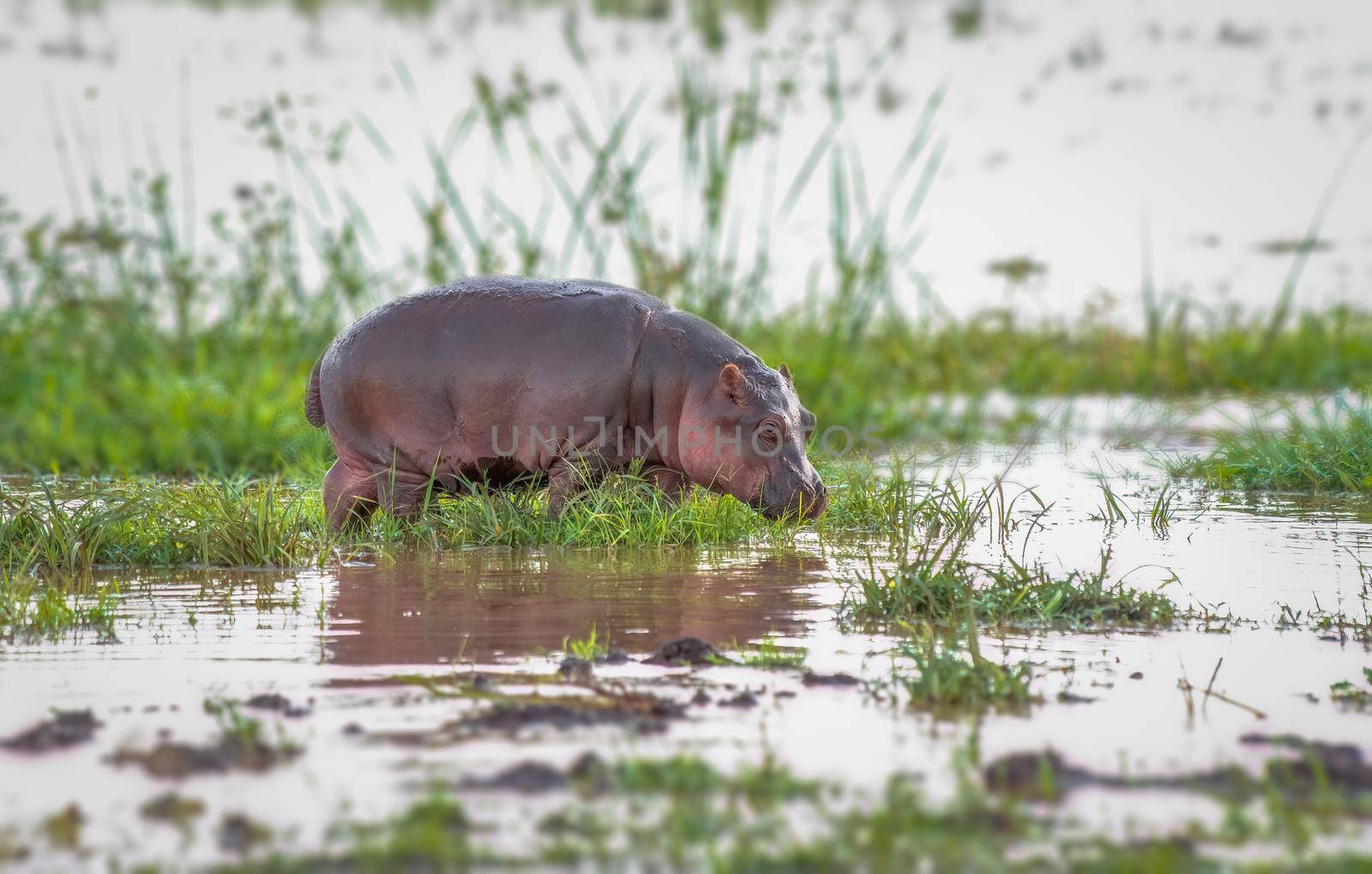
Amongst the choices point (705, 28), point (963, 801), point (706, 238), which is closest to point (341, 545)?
point (963, 801)

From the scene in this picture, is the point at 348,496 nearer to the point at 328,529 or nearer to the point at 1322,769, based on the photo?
the point at 328,529

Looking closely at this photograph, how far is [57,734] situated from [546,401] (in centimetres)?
311

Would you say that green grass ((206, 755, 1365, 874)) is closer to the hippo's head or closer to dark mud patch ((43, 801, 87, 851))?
dark mud patch ((43, 801, 87, 851))

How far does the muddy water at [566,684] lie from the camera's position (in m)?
2.88

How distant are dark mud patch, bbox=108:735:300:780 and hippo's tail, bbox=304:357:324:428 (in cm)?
356

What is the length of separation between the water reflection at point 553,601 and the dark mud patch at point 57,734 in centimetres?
77

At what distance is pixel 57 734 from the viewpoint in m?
3.18

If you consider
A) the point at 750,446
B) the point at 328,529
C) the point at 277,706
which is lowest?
the point at 277,706

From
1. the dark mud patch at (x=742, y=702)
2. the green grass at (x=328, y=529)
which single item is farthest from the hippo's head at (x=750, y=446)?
the dark mud patch at (x=742, y=702)

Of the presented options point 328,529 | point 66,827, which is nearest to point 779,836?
point 66,827

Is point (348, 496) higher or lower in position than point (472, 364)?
lower

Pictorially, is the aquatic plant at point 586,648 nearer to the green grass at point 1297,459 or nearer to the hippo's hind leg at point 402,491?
the hippo's hind leg at point 402,491

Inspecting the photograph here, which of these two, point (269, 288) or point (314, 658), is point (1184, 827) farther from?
point (269, 288)

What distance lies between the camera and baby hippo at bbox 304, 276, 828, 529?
6.15 m
